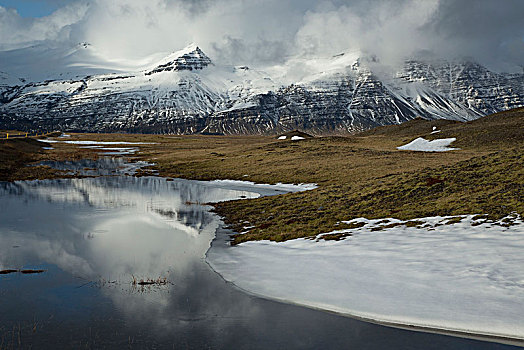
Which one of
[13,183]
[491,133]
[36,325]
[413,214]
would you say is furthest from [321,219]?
[491,133]

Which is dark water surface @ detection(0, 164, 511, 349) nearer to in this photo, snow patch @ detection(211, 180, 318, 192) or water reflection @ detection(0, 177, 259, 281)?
water reflection @ detection(0, 177, 259, 281)

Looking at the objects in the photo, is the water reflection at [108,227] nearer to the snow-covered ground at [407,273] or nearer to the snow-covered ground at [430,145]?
the snow-covered ground at [407,273]

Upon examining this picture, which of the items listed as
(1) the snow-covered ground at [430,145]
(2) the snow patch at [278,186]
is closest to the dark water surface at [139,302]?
(2) the snow patch at [278,186]

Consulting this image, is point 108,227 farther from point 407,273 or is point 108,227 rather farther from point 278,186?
point 278,186

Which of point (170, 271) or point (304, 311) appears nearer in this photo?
point (304, 311)

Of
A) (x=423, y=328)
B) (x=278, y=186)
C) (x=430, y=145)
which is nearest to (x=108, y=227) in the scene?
(x=423, y=328)

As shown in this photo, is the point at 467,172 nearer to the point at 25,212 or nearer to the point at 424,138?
the point at 25,212
